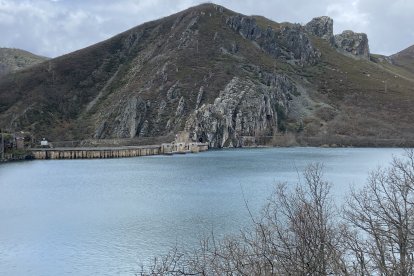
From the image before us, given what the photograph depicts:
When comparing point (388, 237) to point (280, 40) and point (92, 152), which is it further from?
point (280, 40)

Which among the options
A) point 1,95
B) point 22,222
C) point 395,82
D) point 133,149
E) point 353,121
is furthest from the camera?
point 395,82

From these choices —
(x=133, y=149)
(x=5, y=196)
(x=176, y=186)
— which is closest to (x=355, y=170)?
(x=176, y=186)

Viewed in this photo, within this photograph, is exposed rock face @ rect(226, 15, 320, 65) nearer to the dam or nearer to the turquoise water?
the dam

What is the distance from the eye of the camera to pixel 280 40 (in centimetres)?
17188

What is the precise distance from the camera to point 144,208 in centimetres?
3988

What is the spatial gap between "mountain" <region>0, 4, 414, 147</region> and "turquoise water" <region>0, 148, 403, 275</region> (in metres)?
51.9

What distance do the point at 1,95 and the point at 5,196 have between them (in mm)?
107158

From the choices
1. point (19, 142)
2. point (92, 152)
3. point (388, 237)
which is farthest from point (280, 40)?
point (388, 237)

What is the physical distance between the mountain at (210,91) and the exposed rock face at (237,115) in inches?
10.3

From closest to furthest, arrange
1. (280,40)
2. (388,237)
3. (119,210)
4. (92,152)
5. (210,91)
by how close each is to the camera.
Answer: (388,237)
(119,210)
(92,152)
(210,91)
(280,40)

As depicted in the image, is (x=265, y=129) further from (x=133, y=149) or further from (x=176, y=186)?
(x=176, y=186)

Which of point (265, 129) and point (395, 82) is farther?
point (395, 82)

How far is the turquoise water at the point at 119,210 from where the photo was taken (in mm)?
25562

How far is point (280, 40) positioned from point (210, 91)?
53.6 metres
